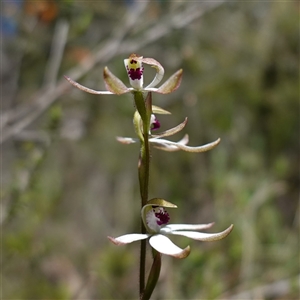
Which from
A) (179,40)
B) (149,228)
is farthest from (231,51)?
(149,228)

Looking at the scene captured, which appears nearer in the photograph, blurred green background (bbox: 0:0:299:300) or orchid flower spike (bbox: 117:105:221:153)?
orchid flower spike (bbox: 117:105:221:153)

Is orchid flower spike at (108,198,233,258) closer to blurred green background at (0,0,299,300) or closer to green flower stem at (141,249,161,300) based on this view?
green flower stem at (141,249,161,300)

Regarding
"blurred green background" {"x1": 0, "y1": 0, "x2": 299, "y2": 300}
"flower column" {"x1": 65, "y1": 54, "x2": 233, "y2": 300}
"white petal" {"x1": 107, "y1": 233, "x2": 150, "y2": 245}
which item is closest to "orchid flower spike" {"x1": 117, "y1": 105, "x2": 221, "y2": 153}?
"flower column" {"x1": 65, "y1": 54, "x2": 233, "y2": 300}

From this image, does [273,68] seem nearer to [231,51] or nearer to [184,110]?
[231,51]

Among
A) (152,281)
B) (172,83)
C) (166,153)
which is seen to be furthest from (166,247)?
(166,153)

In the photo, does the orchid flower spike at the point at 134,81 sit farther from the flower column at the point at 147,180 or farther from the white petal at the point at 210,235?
A: the white petal at the point at 210,235
